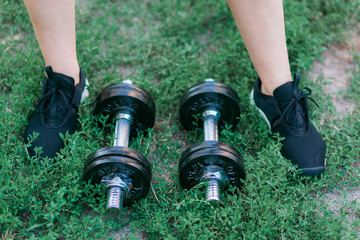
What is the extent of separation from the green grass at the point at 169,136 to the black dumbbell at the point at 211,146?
80 mm

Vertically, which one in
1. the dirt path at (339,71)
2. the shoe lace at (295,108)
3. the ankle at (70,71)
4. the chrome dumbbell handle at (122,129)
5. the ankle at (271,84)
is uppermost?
the dirt path at (339,71)

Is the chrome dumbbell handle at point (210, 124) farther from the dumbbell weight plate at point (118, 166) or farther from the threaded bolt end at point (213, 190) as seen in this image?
the dumbbell weight plate at point (118, 166)

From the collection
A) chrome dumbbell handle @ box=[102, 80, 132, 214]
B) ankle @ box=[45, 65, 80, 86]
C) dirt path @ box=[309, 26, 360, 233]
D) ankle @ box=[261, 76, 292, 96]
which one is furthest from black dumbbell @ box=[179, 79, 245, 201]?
dirt path @ box=[309, 26, 360, 233]

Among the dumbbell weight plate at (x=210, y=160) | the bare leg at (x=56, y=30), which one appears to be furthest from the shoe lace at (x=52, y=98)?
the dumbbell weight plate at (x=210, y=160)

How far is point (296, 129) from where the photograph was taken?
240cm

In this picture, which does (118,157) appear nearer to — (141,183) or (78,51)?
(141,183)

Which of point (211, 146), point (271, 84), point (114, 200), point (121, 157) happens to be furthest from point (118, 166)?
point (271, 84)

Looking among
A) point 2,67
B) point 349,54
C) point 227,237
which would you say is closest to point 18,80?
point 2,67

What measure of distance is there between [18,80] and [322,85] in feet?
7.00

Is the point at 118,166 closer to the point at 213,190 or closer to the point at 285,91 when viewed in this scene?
the point at 213,190

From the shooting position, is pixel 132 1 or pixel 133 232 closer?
pixel 133 232

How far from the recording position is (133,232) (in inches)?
79.8

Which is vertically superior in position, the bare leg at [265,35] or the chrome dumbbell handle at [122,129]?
the bare leg at [265,35]

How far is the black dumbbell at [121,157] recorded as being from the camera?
2.00 metres
